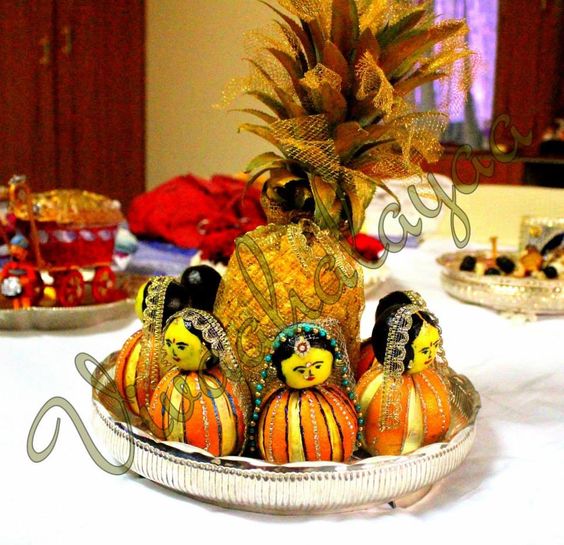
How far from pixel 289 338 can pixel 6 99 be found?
3334 mm

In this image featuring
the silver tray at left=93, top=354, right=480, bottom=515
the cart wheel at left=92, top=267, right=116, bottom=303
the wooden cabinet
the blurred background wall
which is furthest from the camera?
the blurred background wall

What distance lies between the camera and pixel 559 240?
1.29 metres

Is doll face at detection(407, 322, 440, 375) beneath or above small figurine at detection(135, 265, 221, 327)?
beneath

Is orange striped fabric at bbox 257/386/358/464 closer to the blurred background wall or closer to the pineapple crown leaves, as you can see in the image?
the pineapple crown leaves

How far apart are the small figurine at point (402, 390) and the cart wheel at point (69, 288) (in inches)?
22.2

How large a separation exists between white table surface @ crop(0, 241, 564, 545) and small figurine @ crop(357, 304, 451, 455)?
0.17 feet

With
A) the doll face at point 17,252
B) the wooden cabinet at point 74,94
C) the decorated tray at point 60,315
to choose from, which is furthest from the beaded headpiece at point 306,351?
the wooden cabinet at point 74,94

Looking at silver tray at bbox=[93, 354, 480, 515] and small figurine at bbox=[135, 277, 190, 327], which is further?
small figurine at bbox=[135, 277, 190, 327]

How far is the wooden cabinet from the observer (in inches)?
138

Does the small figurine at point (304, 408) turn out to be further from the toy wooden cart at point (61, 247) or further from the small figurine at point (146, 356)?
the toy wooden cart at point (61, 247)

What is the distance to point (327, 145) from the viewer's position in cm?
60

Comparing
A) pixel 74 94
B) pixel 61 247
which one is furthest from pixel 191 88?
pixel 61 247

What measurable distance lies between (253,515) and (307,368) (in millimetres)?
108

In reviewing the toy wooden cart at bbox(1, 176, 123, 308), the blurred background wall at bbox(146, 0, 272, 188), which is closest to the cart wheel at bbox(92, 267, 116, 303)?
the toy wooden cart at bbox(1, 176, 123, 308)
